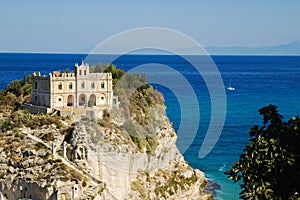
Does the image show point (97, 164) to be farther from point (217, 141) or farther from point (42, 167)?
point (217, 141)

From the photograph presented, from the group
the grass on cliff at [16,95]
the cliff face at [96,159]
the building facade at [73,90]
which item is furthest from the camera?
the grass on cliff at [16,95]

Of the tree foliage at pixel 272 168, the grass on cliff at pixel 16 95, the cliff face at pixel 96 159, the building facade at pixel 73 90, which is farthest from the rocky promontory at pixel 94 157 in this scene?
the tree foliage at pixel 272 168

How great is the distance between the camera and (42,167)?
36.3 meters

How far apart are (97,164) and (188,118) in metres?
34.5

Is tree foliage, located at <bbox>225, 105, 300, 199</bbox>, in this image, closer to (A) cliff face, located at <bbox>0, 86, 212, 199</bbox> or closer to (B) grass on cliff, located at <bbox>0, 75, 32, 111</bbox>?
(A) cliff face, located at <bbox>0, 86, 212, 199</bbox>

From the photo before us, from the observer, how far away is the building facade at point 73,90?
1693 inches

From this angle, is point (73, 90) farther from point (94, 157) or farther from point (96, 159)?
point (96, 159)

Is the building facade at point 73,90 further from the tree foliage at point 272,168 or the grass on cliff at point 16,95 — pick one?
the tree foliage at point 272,168

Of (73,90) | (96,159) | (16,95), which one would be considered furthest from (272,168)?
(16,95)

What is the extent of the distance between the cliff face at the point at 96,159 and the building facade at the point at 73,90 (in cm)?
164

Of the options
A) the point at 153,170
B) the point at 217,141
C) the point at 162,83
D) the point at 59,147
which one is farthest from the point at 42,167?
the point at 162,83

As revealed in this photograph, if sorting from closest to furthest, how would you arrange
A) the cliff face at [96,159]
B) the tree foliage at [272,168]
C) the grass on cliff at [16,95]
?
1. the tree foliage at [272,168]
2. the cliff face at [96,159]
3. the grass on cliff at [16,95]

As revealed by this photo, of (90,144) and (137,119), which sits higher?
(137,119)

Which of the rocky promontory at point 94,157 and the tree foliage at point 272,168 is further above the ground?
the rocky promontory at point 94,157
